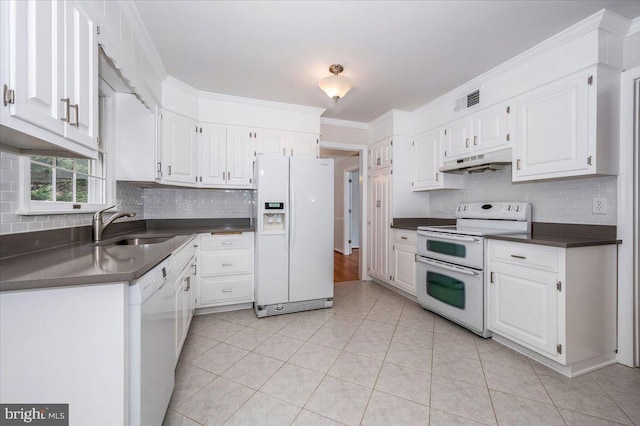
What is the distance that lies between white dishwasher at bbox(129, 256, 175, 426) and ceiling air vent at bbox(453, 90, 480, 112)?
10.3 feet

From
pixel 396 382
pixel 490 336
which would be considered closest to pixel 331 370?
pixel 396 382

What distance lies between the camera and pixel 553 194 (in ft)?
8.00

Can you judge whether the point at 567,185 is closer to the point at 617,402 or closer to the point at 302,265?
the point at 617,402

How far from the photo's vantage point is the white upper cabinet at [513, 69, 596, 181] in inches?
77.1

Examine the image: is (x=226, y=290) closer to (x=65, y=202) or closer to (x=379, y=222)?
(x=65, y=202)

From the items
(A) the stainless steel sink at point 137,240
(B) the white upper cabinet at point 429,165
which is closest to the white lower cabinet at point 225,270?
(A) the stainless steel sink at point 137,240

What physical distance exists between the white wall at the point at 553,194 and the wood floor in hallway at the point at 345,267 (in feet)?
7.18

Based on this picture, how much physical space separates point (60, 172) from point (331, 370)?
7.41 feet

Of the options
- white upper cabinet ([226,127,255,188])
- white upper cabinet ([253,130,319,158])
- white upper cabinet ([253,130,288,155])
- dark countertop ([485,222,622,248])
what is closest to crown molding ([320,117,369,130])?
white upper cabinet ([253,130,319,158])

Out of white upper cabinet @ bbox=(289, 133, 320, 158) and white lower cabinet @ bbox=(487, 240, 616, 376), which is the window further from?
white lower cabinet @ bbox=(487, 240, 616, 376)

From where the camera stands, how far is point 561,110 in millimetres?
2109

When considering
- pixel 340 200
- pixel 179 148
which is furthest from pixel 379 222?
pixel 340 200

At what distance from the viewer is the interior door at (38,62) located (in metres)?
0.90

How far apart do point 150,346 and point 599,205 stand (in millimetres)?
3132
